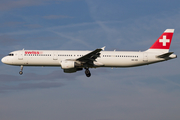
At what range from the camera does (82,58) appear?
165ft

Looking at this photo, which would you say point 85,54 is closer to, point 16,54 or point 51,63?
point 51,63

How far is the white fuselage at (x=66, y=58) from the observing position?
51.8 m

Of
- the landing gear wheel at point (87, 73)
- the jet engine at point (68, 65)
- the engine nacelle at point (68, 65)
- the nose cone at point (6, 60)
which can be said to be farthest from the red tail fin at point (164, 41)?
the nose cone at point (6, 60)

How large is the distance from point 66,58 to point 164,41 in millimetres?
19110

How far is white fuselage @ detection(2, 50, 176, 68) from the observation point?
5184 centimetres

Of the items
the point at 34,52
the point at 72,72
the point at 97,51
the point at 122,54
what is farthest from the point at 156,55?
the point at 34,52

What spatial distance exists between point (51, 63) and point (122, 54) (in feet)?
42.3

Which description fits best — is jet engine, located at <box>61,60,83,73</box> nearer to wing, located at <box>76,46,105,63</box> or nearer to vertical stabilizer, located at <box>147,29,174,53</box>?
wing, located at <box>76,46,105,63</box>

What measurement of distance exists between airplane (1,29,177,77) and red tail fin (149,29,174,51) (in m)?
1.88

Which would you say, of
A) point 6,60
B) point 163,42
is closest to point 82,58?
point 6,60

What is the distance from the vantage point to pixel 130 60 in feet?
174

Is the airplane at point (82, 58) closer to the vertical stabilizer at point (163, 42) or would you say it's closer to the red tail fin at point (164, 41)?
the vertical stabilizer at point (163, 42)

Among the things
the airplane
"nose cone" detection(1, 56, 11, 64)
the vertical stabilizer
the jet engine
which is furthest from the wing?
"nose cone" detection(1, 56, 11, 64)

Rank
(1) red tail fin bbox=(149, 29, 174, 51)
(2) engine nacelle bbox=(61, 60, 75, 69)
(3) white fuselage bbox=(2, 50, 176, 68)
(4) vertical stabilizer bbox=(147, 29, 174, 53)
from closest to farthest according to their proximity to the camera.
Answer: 1. (2) engine nacelle bbox=(61, 60, 75, 69)
2. (3) white fuselage bbox=(2, 50, 176, 68)
3. (4) vertical stabilizer bbox=(147, 29, 174, 53)
4. (1) red tail fin bbox=(149, 29, 174, 51)
